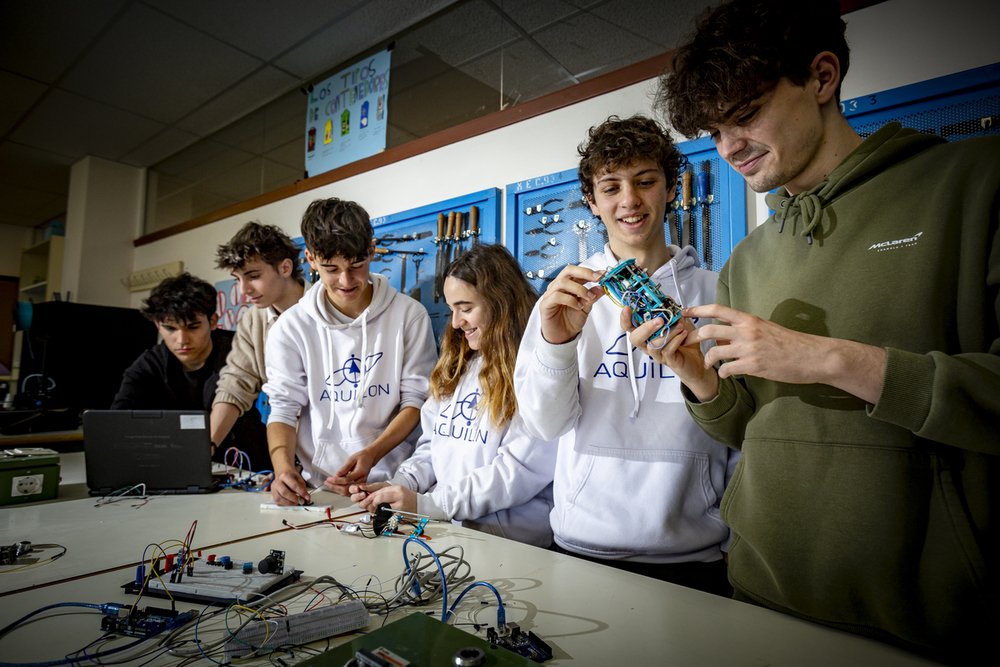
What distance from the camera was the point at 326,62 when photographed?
2.93 metres

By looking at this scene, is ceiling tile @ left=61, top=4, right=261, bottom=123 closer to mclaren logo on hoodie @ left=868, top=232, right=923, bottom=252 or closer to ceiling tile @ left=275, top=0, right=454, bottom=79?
ceiling tile @ left=275, top=0, right=454, bottom=79

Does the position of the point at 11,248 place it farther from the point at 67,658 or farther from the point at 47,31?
the point at 67,658

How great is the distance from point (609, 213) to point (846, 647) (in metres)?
0.99

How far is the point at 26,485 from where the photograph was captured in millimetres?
1583

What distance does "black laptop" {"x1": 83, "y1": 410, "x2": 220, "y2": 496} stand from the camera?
1.65 m

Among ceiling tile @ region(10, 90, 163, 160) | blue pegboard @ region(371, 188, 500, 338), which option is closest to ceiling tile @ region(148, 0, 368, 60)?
blue pegboard @ region(371, 188, 500, 338)

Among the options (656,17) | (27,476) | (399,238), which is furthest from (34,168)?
(656,17)

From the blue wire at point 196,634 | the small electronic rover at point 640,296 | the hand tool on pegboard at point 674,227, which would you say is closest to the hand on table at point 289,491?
the blue wire at point 196,634

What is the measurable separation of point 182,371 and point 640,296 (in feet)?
7.71

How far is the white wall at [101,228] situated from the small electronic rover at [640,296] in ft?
16.0

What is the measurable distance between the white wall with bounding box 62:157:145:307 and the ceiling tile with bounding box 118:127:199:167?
18 centimetres

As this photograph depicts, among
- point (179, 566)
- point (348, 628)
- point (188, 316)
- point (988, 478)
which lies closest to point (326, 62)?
point (188, 316)

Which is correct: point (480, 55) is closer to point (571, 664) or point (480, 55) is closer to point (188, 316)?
point (188, 316)

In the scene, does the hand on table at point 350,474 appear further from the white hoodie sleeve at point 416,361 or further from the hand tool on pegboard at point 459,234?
the hand tool on pegboard at point 459,234
